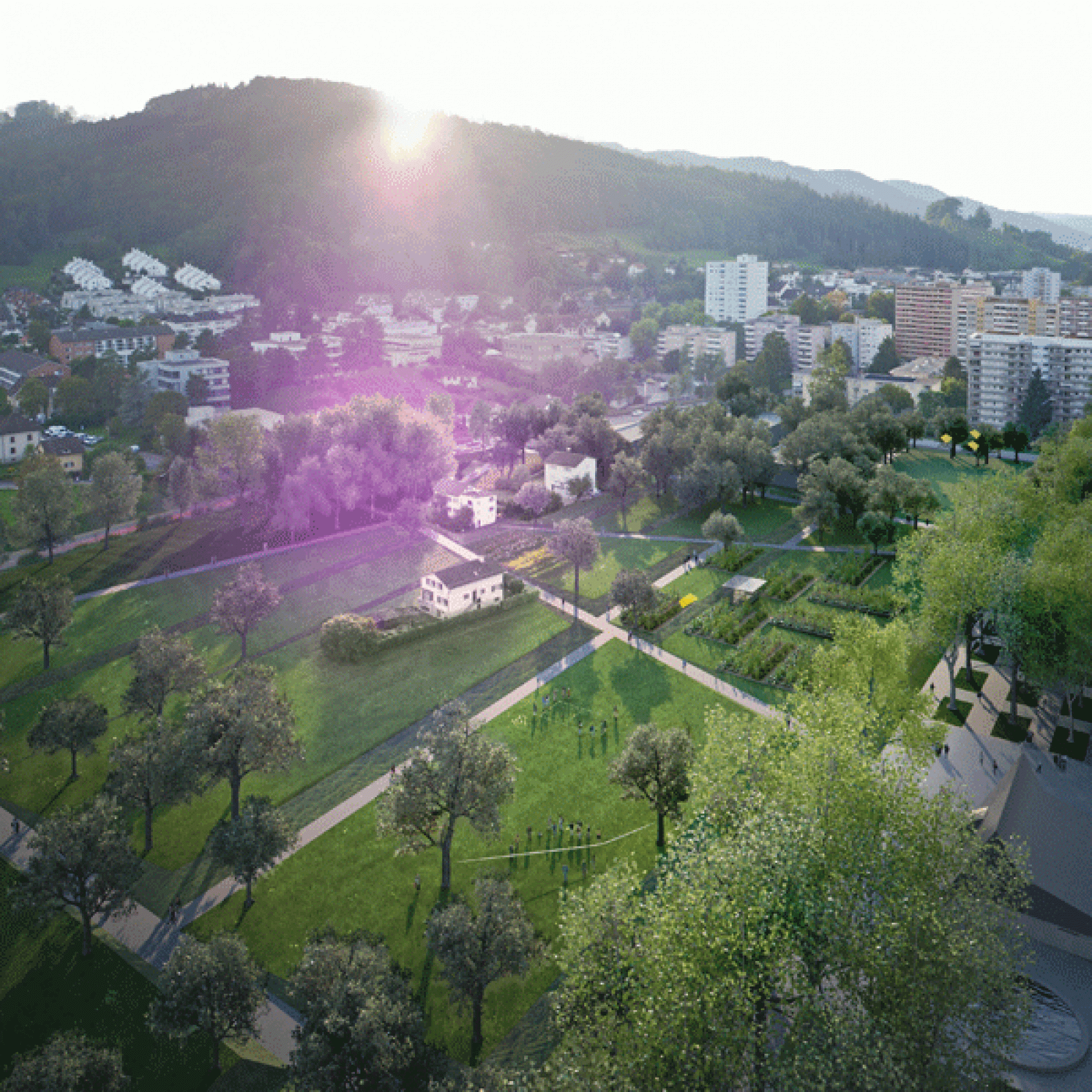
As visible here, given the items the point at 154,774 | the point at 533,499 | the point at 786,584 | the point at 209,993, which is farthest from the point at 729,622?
the point at 209,993

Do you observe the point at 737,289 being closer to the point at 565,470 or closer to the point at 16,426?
the point at 565,470

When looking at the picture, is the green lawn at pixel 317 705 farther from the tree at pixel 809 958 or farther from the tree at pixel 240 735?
the tree at pixel 809 958

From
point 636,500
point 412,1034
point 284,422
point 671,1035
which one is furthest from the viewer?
point 636,500

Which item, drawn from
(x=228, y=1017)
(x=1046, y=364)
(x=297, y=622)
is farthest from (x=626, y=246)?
(x=228, y=1017)

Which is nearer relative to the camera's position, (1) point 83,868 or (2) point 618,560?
(1) point 83,868

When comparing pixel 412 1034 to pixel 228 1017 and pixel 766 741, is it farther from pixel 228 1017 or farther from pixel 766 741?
pixel 766 741

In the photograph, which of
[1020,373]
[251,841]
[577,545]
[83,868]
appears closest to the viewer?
[83,868]
